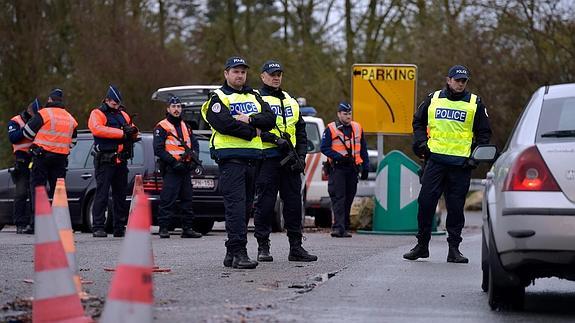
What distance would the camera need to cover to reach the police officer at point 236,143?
36.7 ft

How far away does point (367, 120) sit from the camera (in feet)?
67.0

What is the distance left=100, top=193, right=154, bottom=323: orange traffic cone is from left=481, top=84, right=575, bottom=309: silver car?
2659 mm

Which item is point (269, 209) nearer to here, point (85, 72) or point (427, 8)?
point (85, 72)

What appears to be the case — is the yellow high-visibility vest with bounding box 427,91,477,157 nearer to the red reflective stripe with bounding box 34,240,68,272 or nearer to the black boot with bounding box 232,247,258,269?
the black boot with bounding box 232,247,258,269

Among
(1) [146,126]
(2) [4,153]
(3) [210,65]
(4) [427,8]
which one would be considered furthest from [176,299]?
(3) [210,65]

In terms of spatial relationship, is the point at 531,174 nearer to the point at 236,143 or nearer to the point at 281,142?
the point at 236,143

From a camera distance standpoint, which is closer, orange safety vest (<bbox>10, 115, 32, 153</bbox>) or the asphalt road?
the asphalt road

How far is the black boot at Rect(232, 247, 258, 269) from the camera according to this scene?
36.7ft

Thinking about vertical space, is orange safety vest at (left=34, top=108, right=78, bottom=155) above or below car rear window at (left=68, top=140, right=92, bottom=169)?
above

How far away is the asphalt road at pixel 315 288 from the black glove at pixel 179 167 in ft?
6.68

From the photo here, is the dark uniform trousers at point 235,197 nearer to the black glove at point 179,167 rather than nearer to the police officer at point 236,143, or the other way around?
the police officer at point 236,143

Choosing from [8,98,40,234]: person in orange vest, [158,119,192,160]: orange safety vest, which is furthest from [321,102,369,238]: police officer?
[8,98,40,234]: person in orange vest

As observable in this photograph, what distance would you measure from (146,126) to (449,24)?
9.09 metres

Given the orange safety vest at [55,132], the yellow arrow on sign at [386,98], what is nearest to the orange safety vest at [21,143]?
the orange safety vest at [55,132]
